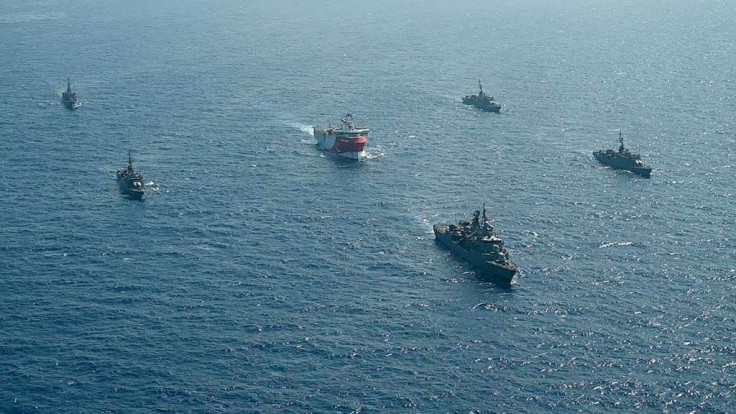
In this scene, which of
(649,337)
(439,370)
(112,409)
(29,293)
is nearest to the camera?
(112,409)

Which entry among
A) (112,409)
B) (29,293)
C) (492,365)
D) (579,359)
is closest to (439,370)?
(492,365)

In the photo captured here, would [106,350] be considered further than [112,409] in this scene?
Yes

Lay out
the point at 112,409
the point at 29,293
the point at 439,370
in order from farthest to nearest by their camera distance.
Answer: the point at 29,293, the point at 439,370, the point at 112,409

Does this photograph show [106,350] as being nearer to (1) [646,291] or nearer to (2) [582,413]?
(2) [582,413]

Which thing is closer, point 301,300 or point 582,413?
point 582,413

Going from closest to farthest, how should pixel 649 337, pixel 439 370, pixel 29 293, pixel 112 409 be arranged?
pixel 112 409 → pixel 439 370 → pixel 649 337 → pixel 29 293

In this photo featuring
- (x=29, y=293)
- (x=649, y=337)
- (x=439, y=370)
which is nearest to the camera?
(x=439, y=370)

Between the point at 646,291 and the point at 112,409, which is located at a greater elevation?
the point at 646,291

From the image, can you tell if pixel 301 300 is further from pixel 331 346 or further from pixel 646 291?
pixel 646 291

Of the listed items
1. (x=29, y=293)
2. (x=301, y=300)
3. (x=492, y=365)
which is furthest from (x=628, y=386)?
(x=29, y=293)
